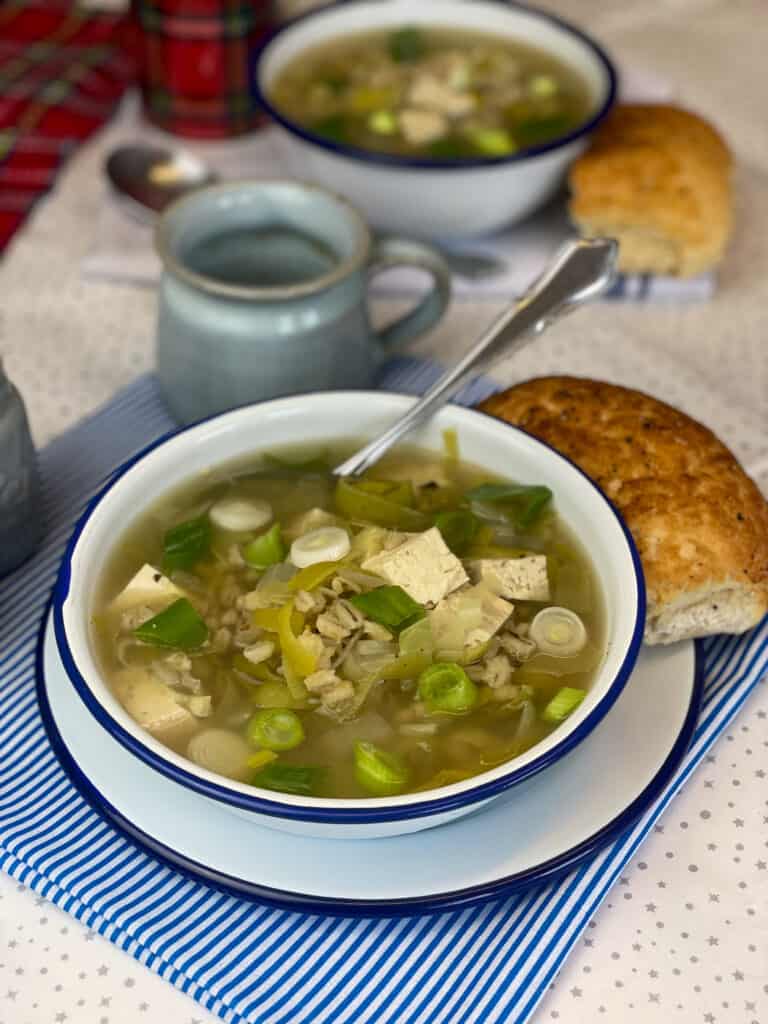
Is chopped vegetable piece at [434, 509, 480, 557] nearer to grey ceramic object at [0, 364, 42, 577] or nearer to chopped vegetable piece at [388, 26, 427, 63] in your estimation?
grey ceramic object at [0, 364, 42, 577]

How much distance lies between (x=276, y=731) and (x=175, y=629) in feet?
0.67

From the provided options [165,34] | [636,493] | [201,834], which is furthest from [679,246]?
[201,834]

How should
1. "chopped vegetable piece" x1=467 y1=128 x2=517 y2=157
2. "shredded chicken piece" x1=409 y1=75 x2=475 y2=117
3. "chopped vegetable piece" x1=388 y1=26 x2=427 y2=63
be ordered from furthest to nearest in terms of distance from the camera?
1. "chopped vegetable piece" x1=388 y1=26 x2=427 y2=63
2. "shredded chicken piece" x1=409 y1=75 x2=475 y2=117
3. "chopped vegetable piece" x1=467 y1=128 x2=517 y2=157

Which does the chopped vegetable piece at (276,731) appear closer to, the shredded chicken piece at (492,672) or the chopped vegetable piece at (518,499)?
the shredded chicken piece at (492,672)

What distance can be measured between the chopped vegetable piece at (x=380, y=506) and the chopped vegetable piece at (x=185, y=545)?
19 centimetres

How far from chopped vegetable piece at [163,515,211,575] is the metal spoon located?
1.09 metres

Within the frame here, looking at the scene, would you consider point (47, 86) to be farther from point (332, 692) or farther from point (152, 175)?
point (332, 692)

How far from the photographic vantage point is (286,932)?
145cm

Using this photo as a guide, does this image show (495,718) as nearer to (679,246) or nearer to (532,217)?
(679,246)

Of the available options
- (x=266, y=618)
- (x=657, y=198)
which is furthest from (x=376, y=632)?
(x=657, y=198)

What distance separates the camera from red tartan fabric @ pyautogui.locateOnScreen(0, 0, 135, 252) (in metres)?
2.92

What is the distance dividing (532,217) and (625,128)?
10.6 inches

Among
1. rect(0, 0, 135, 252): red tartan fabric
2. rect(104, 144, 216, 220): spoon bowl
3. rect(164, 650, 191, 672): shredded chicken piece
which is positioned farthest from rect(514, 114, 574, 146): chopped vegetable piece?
rect(164, 650, 191, 672): shredded chicken piece

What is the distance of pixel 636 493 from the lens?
179 centimetres
